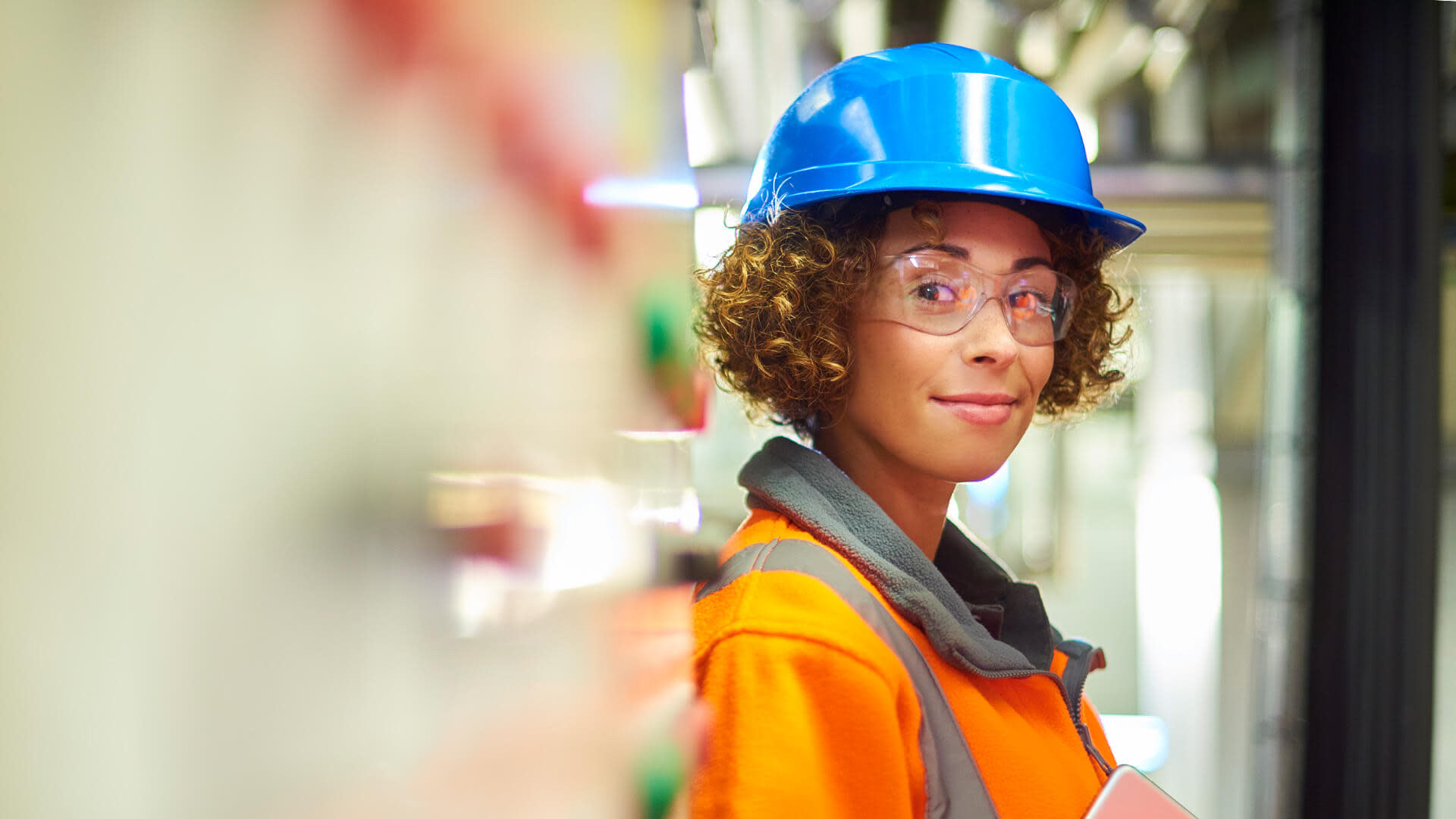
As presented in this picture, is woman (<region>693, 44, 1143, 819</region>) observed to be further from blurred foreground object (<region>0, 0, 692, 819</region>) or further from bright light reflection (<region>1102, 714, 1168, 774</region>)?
bright light reflection (<region>1102, 714, 1168, 774</region>)

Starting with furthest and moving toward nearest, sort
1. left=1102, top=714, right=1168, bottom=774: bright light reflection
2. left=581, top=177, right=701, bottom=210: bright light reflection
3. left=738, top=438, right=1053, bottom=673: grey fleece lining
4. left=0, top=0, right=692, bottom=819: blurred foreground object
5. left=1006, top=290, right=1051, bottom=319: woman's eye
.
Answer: left=1102, top=714, right=1168, bottom=774: bright light reflection < left=1006, top=290, right=1051, bottom=319: woman's eye < left=738, top=438, right=1053, bottom=673: grey fleece lining < left=581, top=177, right=701, bottom=210: bright light reflection < left=0, top=0, right=692, bottom=819: blurred foreground object

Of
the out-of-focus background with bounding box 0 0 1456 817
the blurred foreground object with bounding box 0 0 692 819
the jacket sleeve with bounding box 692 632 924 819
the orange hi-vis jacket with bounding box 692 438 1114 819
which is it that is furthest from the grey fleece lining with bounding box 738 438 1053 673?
the blurred foreground object with bounding box 0 0 692 819

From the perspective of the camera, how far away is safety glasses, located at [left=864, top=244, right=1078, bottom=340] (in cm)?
83

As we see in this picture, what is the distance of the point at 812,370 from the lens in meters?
0.85

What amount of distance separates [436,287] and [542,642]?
9 cm

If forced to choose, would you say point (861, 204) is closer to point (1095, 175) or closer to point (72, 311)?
point (72, 311)

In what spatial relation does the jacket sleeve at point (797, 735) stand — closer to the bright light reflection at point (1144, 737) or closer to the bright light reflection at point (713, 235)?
the bright light reflection at point (713, 235)

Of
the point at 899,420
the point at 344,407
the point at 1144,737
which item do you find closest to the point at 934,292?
the point at 899,420

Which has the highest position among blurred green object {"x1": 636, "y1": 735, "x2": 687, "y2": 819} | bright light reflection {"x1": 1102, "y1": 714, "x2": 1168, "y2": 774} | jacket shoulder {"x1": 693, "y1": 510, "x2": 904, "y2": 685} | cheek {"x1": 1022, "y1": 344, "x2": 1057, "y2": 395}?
cheek {"x1": 1022, "y1": 344, "x2": 1057, "y2": 395}

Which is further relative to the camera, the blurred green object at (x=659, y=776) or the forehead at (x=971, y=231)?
the forehead at (x=971, y=231)

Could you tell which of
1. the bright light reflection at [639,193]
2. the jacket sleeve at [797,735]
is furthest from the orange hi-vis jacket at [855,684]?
the bright light reflection at [639,193]

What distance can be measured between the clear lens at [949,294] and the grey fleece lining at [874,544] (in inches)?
5.8

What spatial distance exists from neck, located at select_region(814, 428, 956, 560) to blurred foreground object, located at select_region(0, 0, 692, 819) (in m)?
0.71

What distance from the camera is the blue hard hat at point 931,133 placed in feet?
2.56
